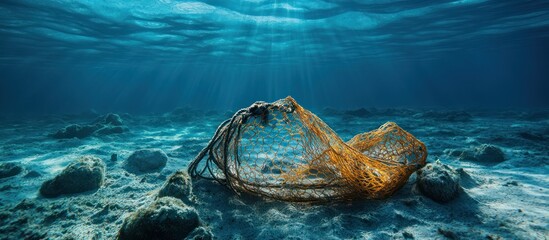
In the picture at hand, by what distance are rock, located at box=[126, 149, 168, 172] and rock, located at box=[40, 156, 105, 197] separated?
3.85ft

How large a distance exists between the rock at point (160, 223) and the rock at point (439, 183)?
329cm

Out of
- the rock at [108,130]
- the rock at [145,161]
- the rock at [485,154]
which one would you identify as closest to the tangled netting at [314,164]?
the rock at [145,161]

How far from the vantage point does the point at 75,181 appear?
4.49 metres

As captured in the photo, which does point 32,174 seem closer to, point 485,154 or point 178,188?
point 178,188

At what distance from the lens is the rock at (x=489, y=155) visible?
581 cm

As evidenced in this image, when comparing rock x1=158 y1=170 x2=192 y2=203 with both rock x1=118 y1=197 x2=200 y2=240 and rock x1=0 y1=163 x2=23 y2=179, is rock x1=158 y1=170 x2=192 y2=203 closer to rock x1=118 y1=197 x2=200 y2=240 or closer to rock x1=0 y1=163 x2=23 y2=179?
rock x1=118 y1=197 x2=200 y2=240

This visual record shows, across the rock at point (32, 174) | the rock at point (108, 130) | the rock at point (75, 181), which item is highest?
the rock at point (75, 181)

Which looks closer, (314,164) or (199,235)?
(199,235)

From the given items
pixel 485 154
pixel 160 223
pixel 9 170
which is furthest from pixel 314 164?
pixel 9 170

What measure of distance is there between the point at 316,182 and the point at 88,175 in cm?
430

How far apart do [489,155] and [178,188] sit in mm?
7057

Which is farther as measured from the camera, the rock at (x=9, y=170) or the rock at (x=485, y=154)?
the rock at (x=485, y=154)

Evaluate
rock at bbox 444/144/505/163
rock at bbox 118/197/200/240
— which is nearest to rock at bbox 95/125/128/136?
rock at bbox 118/197/200/240

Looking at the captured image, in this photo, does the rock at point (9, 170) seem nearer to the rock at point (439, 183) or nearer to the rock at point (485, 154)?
the rock at point (439, 183)
